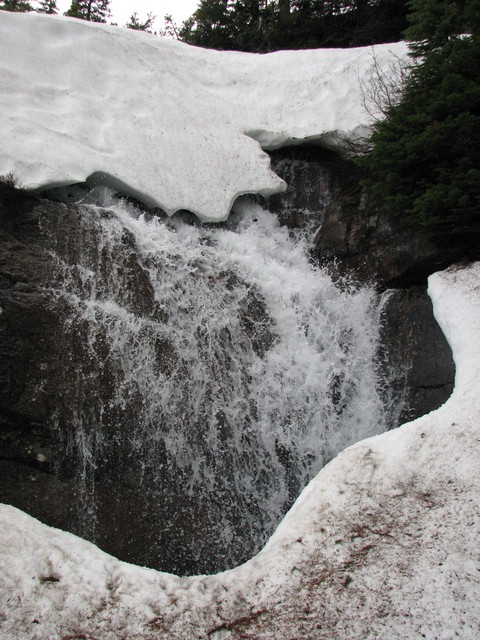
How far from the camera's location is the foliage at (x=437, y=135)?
5.59 metres

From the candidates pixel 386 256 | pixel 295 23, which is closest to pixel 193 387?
pixel 386 256

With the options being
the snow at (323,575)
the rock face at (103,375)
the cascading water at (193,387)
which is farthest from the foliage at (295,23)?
the snow at (323,575)

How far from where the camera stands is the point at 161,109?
7.86 metres

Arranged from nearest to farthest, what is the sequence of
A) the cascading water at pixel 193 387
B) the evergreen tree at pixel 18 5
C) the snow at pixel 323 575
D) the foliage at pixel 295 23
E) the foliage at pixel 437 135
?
the snow at pixel 323 575 → the cascading water at pixel 193 387 → the foliage at pixel 437 135 → the foliage at pixel 295 23 → the evergreen tree at pixel 18 5

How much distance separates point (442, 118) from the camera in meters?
5.98

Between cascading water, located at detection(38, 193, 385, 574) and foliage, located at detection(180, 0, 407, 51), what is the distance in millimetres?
9371

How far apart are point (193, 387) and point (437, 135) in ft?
13.2

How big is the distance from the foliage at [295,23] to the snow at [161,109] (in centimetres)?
436

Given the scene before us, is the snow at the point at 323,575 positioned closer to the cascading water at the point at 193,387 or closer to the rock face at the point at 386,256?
the cascading water at the point at 193,387

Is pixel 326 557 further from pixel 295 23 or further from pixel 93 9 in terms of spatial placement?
pixel 93 9

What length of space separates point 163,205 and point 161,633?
17.2ft

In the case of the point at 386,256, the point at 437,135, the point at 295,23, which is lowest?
the point at 386,256

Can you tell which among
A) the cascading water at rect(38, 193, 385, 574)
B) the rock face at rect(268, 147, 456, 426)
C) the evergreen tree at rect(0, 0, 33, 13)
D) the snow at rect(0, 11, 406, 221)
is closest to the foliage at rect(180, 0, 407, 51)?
the snow at rect(0, 11, 406, 221)

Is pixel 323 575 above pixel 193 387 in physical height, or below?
below
